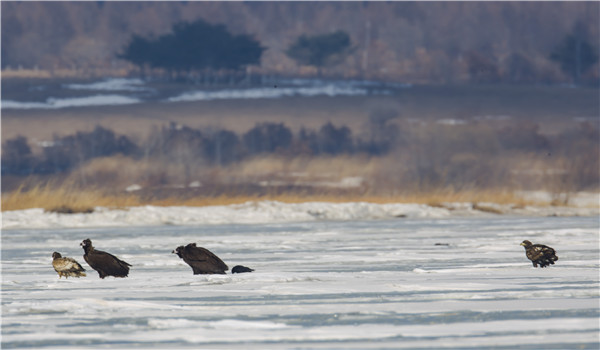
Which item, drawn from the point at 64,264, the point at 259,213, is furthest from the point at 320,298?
the point at 259,213

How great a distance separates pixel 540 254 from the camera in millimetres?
13859

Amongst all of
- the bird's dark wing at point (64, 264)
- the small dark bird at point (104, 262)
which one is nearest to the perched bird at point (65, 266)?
the bird's dark wing at point (64, 264)

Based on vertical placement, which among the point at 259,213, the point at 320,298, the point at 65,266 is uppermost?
the point at 259,213

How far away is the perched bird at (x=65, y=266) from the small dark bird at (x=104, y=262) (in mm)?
189

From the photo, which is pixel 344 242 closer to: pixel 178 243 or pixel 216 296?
pixel 178 243

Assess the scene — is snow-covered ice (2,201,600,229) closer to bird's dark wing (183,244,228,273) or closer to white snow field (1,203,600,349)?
white snow field (1,203,600,349)

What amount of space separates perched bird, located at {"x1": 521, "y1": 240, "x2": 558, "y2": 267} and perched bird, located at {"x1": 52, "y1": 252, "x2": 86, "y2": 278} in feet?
18.9

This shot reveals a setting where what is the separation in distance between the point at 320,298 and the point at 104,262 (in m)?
3.53

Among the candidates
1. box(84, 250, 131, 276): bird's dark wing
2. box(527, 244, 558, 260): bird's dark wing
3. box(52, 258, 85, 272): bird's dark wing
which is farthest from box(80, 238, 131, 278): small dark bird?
box(527, 244, 558, 260): bird's dark wing

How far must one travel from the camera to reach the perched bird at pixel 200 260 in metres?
13.3

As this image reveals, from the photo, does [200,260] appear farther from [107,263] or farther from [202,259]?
[107,263]

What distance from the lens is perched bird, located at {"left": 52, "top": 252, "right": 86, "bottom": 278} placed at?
1303 centimetres

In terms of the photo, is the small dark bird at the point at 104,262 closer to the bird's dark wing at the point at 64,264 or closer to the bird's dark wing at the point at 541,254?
the bird's dark wing at the point at 64,264

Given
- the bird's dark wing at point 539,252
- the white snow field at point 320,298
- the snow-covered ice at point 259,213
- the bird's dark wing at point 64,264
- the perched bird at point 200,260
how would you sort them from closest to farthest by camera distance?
the white snow field at point 320,298 < the bird's dark wing at point 64,264 < the perched bird at point 200,260 < the bird's dark wing at point 539,252 < the snow-covered ice at point 259,213
